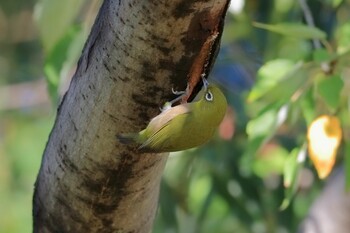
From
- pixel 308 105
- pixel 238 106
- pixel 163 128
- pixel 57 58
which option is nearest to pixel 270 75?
pixel 308 105

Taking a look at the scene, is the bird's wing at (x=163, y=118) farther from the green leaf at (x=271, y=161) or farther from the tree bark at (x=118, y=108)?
the green leaf at (x=271, y=161)

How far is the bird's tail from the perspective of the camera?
66cm

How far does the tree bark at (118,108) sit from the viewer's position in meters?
0.62

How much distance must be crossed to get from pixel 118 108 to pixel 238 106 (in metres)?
0.97

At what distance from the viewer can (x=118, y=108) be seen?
26.2 inches

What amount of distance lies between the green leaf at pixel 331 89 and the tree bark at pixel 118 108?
197 mm

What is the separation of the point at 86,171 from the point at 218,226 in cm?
110

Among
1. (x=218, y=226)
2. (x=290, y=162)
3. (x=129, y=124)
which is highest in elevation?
(x=129, y=124)

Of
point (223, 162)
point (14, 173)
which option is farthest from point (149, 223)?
A: point (14, 173)

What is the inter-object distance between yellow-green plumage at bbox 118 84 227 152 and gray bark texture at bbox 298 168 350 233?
25.7 inches

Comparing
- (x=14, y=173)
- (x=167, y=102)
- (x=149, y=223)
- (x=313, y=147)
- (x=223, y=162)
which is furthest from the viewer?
(x=14, y=173)

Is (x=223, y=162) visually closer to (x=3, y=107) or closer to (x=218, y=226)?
(x=218, y=226)

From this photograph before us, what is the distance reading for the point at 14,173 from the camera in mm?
2195

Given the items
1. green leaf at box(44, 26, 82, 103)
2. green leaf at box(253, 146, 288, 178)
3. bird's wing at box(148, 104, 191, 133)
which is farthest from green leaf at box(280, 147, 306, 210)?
green leaf at box(253, 146, 288, 178)
